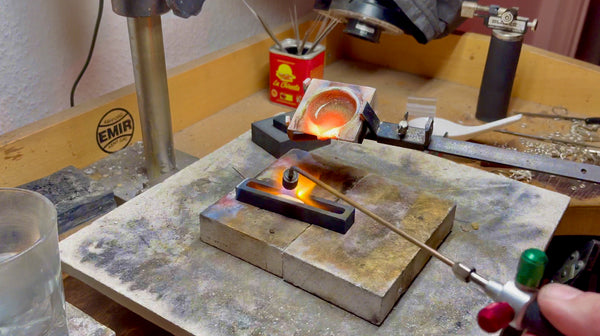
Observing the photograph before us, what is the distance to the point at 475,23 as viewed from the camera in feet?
5.74

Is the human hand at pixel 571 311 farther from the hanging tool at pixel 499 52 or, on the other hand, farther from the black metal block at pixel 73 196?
the hanging tool at pixel 499 52

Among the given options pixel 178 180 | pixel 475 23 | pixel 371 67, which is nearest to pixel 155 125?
pixel 178 180

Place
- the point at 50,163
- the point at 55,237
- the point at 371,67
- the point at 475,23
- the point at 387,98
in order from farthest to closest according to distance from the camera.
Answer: the point at 475,23 < the point at 371,67 < the point at 387,98 < the point at 50,163 < the point at 55,237

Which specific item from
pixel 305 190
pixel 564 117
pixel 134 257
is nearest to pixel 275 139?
pixel 305 190

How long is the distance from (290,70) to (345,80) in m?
0.24

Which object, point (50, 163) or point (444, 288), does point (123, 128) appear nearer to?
point (50, 163)

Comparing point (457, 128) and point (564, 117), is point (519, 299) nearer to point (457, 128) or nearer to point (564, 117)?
point (457, 128)

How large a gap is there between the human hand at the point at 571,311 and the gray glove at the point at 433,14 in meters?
0.70

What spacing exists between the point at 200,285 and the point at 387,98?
2.69ft

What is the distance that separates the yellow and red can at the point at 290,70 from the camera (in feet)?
3.98

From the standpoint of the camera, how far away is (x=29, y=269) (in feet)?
1.61

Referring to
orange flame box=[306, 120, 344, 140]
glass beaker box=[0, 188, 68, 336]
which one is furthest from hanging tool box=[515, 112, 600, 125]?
glass beaker box=[0, 188, 68, 336]

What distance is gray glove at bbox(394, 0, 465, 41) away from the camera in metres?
1.07

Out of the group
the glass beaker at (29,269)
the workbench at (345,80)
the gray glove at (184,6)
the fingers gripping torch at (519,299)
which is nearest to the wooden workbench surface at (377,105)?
the workbench at (345,80)
